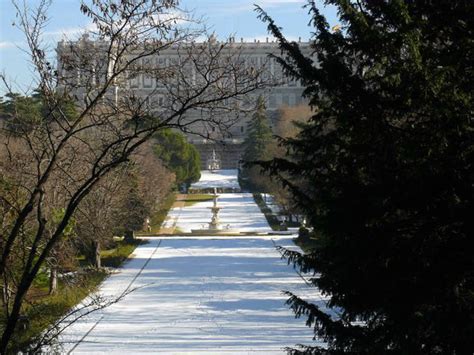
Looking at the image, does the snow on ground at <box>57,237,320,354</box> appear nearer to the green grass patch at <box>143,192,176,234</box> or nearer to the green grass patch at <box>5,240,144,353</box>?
the green grass patch at <box>5,240,144,353</box>

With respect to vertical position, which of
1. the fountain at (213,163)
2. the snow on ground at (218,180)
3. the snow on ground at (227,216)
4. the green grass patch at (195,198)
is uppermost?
the fountain at (213,163)

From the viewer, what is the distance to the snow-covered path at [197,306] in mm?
A: 12430

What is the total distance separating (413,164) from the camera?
6.42m

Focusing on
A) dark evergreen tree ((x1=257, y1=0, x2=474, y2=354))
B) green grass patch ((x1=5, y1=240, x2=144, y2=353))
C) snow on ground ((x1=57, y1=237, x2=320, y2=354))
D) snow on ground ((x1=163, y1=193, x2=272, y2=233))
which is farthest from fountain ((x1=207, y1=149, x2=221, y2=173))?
dark evergreen tree ((x1=257, y1=0, x2=474, y2=354))

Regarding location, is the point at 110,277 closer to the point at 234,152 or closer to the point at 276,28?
the point at 276,28

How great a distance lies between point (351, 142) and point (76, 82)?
2.84 m

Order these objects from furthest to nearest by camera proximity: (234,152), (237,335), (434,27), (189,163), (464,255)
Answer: (234,152)
(189,163)
(237,335)
(434,27)
(464,255)

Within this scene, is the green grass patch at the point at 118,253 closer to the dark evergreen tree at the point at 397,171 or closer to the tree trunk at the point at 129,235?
the tree trunk at the point at 129,235

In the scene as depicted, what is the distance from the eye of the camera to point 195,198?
165 feet

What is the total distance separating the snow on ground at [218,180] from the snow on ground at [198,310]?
30.2 m

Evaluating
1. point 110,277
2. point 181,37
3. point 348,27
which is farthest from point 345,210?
point 110,277

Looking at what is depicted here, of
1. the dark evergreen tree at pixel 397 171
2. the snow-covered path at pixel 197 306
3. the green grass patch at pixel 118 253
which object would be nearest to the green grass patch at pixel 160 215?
the green grass patch at pixel 118 253

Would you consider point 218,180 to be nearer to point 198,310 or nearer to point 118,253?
point 118,253

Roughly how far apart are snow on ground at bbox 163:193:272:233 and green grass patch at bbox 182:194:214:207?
2.10 ft
